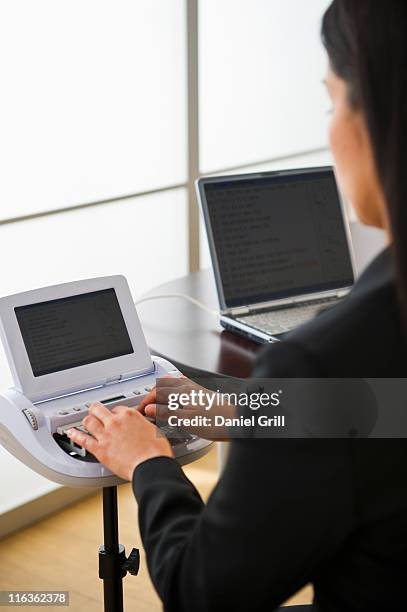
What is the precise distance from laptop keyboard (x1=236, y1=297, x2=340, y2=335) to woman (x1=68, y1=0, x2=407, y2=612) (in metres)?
0.92

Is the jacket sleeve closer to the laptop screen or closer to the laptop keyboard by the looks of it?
the laptop keyboard

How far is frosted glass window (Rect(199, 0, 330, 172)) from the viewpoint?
10.8 ft

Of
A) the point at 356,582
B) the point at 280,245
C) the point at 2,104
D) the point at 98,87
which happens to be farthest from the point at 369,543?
the point at 98,87

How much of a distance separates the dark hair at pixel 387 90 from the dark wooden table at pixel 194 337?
89 cm

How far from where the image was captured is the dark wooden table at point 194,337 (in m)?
1.77

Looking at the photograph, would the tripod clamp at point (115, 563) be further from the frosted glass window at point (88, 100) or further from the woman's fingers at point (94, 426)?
the frosted glass window at point (88, 100)

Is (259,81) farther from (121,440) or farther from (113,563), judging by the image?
(121,440)

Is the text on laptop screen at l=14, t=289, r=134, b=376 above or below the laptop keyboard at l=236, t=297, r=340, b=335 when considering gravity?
above

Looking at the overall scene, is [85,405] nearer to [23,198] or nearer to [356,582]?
[356,582]

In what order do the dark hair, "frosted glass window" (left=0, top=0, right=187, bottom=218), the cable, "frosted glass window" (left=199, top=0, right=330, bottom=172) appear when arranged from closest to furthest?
the dark hair < the cable < "frosted glass window" (left=0, top=0, right=187, bottom=218) < "frosted glass window" (left=199, top=0, right=330, bottom=172)

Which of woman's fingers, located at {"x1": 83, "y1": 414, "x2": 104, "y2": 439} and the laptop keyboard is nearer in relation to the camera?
woman's fingers, located at {"x1": 83, "y1": 414, "x2": 104, "y2": 439}

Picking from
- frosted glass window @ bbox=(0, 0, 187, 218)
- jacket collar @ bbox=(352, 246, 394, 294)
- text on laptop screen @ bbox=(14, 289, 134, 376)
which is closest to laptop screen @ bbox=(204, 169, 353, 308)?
text on laptop screen @ bbox=(14, 289, 134, 376)

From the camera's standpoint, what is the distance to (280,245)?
2.04m

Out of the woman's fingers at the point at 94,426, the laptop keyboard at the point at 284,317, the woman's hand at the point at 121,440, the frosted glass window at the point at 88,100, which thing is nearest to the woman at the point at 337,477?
the woman's hand at the point at 121,440
